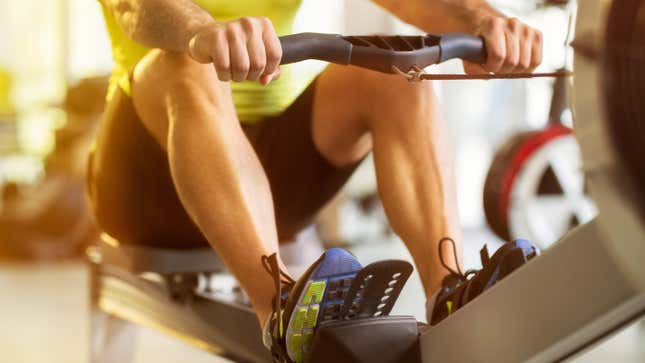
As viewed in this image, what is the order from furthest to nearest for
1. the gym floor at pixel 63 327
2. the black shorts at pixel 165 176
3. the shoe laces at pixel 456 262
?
the gym floor at pixel 63 327 < the black shorts at pixel 165 176 < the shoe laces at pixel 456 262

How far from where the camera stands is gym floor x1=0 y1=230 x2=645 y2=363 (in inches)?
84.0

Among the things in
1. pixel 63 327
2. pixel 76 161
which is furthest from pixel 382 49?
pixel 76 161

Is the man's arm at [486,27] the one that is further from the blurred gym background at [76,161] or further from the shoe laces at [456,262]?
the blurred gym background at [76,161]

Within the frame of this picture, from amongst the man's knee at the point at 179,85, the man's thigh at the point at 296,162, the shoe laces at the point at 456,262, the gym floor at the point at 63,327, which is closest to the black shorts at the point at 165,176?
the man's thigh at the point at 296,162

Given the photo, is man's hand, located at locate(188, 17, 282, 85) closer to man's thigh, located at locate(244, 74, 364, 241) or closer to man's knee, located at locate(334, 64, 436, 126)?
man's knee, located at locate(334, 64, 436, 126)

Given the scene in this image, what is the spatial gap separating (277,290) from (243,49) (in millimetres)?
277

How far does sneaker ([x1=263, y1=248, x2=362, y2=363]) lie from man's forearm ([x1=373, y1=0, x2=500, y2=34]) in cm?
38

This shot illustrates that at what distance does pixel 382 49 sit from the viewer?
102 centimetres

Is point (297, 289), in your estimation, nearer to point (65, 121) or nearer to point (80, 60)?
point (65, 121)

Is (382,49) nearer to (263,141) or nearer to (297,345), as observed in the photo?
(297,345)

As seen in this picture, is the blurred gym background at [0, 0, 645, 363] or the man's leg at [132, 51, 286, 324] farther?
the blurred gym background at [0, 0, 645, 363]

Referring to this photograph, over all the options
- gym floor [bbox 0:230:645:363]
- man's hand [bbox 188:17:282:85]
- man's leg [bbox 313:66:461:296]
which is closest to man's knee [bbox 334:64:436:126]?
man's leg [bbox 313:66:461:296]

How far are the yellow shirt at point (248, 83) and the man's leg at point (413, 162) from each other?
0.21m

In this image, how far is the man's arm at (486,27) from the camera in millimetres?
1133
